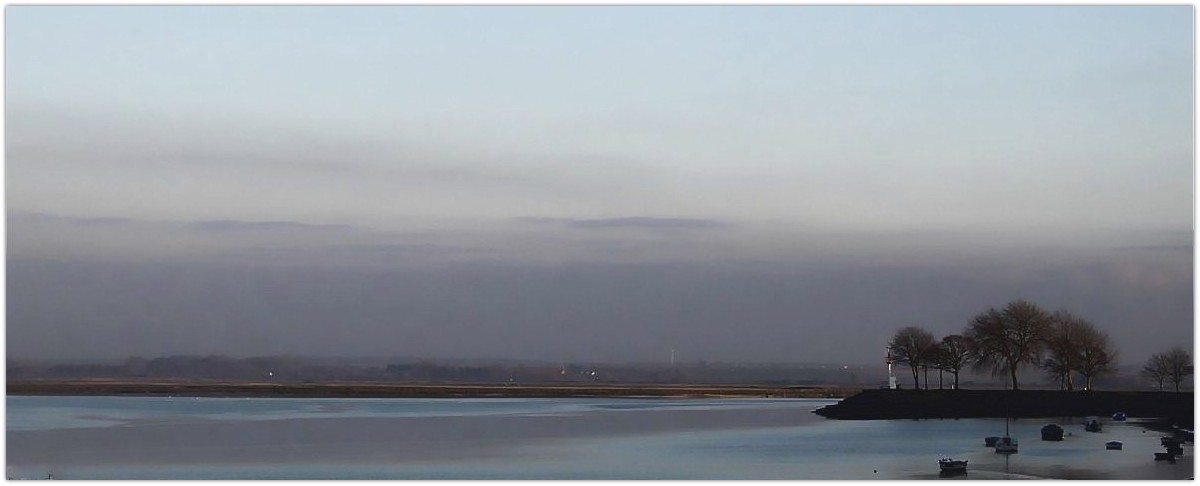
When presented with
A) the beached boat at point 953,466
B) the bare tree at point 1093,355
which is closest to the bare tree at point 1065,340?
the bare tree at point 1093,355

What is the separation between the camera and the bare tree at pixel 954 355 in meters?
54.8

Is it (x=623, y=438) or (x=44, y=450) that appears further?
(x=623, y=438)

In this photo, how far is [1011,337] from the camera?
50.8 metres

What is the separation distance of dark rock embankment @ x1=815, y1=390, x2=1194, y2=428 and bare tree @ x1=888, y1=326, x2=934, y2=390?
10.2 ft

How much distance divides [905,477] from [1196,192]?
38.9ft

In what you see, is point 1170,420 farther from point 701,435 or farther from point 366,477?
point 366,477

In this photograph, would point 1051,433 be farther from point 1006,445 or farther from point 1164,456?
point 1164,456

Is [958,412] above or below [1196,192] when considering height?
below

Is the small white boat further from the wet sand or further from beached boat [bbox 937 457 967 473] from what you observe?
the wet sand

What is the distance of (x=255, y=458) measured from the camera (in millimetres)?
36281

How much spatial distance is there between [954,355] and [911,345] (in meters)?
3.69

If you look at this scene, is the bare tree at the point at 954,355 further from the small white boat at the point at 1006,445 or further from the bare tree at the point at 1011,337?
the small white boat at the point at 1006,445

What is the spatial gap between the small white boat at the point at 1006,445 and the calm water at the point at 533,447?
506mm

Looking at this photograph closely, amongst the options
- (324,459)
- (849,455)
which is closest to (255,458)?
(324,459)
